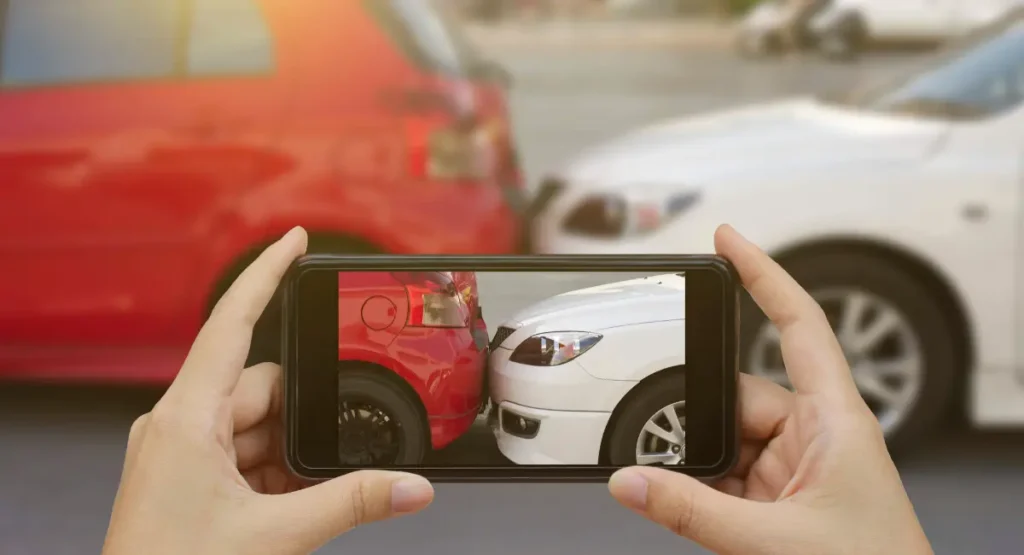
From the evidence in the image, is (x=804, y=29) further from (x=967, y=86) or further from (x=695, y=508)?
(x=695, y=508)

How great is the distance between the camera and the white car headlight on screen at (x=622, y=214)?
14.3 feet

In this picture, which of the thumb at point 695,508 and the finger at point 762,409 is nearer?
the thumb at point 695,508

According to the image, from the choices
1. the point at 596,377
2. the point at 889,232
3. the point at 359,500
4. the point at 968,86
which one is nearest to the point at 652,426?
the point at 596,377

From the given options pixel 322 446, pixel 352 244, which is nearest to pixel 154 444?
pixel 322 446

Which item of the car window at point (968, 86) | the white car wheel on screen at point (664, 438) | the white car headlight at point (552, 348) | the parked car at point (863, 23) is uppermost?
the parked car at point (863, 23)

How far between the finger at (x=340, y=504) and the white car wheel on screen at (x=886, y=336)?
269cm

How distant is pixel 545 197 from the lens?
189 inches

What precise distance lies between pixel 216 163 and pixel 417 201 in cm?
63

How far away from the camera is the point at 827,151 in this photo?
14.5 feet

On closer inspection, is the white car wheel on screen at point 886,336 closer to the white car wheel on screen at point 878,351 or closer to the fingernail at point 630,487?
the white car wheel on screen at point 878,351

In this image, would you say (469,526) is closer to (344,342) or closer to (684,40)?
(344,342)

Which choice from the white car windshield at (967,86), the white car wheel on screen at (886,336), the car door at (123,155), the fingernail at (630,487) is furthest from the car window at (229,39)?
the fingernail at (630,487)

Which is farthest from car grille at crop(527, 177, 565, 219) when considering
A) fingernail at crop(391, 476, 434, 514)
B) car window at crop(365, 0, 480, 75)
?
fingernail at crop(391, 476, 434, 514)

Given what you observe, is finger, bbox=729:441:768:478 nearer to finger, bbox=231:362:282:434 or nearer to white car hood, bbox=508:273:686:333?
white car hood, bbox=508:273:686:333
